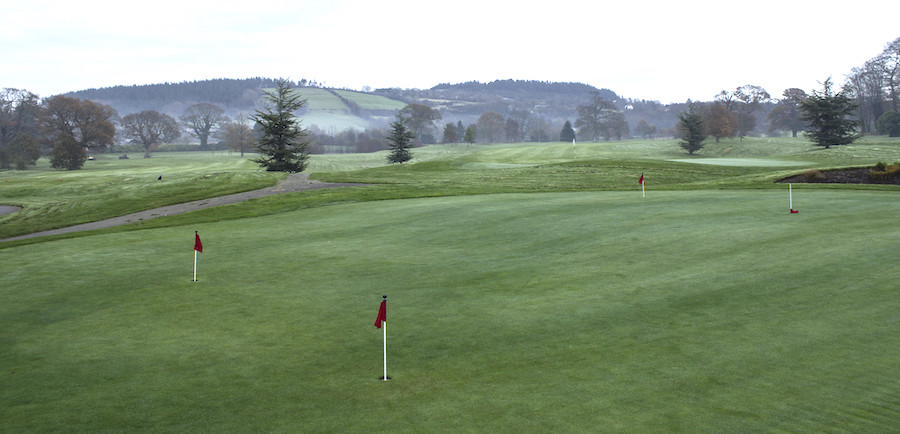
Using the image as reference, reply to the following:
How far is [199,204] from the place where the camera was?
1242 inches

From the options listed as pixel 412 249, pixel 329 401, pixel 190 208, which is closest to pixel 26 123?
pixel 190 208

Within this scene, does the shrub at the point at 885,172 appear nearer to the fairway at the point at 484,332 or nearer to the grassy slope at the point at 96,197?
the fairway at the point at 484,332

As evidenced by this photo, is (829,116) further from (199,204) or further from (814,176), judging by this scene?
(199,204)

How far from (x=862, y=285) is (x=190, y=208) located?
94.5ft

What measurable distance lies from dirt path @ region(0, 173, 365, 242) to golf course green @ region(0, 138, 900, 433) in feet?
29.3

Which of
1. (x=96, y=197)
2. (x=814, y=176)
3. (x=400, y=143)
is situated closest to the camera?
(x=814, y=176)

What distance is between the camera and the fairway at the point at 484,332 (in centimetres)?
589

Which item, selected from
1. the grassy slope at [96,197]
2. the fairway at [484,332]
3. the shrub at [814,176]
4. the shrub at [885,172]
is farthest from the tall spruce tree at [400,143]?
the fairway at [484,332]

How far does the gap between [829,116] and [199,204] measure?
A: 63.3 meters

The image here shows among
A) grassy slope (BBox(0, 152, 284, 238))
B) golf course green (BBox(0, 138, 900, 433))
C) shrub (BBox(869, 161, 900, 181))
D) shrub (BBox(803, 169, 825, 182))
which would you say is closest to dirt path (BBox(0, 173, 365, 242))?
grassy slope (BBox(0, 152, 284, 238))

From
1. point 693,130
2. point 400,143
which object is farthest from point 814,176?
point 693,130

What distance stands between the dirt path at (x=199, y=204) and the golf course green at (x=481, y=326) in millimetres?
8924

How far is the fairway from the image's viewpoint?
589cm

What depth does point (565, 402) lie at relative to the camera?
19.6 ft
